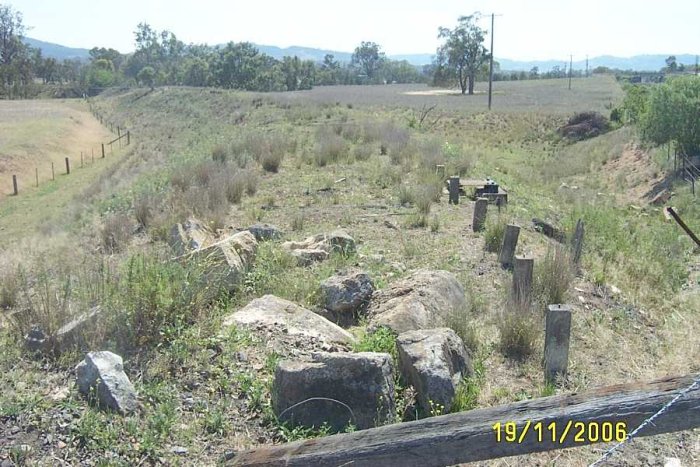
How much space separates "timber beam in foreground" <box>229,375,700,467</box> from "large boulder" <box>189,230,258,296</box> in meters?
3.57

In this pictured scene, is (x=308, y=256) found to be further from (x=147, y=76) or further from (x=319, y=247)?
(x=147, y=76)

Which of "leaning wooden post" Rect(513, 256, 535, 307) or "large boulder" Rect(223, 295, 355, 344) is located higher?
"leaning wooden post" Rect(513, 256, 535, 307)

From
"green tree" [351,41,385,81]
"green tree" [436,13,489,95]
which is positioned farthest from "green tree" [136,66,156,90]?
"green tree" [351,41,385,81]

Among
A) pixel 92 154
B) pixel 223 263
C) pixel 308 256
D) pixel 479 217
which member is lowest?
pixel 92 154

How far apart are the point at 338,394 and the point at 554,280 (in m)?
3.60

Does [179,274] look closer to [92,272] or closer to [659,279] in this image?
[92,272]

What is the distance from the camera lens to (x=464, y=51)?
270 feet

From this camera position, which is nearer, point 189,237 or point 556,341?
point 556,341

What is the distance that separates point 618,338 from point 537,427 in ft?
12.8

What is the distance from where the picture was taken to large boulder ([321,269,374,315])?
6441 millimetres

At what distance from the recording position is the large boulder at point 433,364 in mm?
4520

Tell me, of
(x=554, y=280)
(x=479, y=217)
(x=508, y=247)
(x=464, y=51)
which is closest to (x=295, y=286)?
(x=554, y=280)

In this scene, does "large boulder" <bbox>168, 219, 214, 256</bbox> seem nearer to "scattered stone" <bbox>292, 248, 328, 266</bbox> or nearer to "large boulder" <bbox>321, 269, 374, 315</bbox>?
"scattered stone" <bbox>292, 248, 328, 266</bbox>

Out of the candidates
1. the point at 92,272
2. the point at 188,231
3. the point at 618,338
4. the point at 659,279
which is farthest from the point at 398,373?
the point at 659,279
